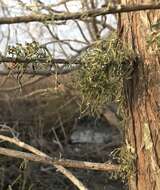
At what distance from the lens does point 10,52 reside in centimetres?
133

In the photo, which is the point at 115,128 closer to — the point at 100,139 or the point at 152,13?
the point at 100,139

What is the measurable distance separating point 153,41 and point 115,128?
5.19m

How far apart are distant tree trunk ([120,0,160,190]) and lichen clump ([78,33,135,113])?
30 millimetres

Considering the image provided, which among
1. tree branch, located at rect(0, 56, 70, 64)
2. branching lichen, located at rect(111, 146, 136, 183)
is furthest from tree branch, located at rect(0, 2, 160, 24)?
branching lichen, located at rect(111, 146, 136, 183)

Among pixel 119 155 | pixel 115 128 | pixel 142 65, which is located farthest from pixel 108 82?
pixel 115 128

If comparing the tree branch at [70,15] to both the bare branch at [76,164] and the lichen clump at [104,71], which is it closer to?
the lichen clump at [104,71]

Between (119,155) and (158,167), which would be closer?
(158,167)

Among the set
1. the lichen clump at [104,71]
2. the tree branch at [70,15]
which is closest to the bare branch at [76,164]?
the lichen clump at [104,71]

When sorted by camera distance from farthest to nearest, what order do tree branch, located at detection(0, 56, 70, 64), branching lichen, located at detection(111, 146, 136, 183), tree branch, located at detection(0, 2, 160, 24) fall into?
1. branching lichen, located at detection(111, 146, 136, 183)
2. tree branch, located at detection(0, 56, 70, 64)
3. tree branch, located at detection(0, 2, 160, 24)

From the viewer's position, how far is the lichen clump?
138cm

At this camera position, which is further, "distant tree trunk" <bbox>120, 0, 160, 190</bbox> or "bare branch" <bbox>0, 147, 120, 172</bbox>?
"bare branch" <bbox>0, 147, 120, 172</bbox>

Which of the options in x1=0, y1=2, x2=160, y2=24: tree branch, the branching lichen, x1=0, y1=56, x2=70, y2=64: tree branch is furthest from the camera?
the branching lichen

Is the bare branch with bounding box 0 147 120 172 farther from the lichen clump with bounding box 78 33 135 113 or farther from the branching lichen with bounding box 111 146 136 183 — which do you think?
the lichen clump with bounding box 78 33 135 113

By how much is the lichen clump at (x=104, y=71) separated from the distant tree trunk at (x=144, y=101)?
3 centimetres
